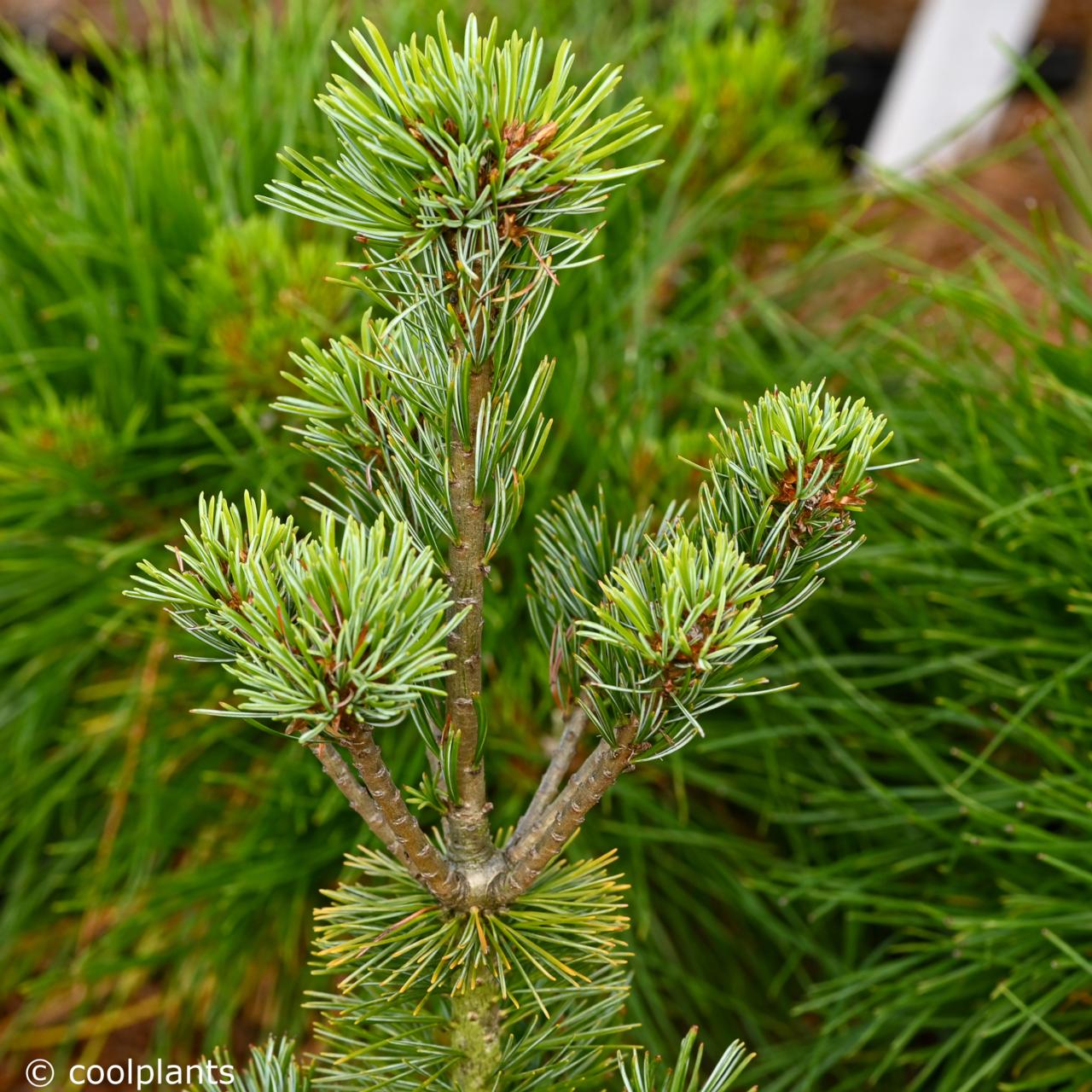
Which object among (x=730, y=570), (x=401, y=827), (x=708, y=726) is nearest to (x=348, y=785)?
(x=401, y=827)

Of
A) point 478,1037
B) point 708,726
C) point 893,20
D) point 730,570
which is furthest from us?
point 893,20

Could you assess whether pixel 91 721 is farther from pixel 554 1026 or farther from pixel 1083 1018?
pixel 1083 1018

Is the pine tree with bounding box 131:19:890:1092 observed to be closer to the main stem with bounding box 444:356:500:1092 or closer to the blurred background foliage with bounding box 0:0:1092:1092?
the main stem with bounding box 444:356:500:1092

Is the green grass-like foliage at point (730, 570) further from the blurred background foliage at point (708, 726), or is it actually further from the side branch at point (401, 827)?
the blurred background foliage at point (708, 726)

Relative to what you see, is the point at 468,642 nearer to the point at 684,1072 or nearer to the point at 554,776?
the point at 554,776

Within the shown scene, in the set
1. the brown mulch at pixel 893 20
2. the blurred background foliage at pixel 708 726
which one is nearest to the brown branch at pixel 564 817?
the blurred background foliage at pixel 708 726

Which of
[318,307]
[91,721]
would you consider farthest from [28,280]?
[91,721]
